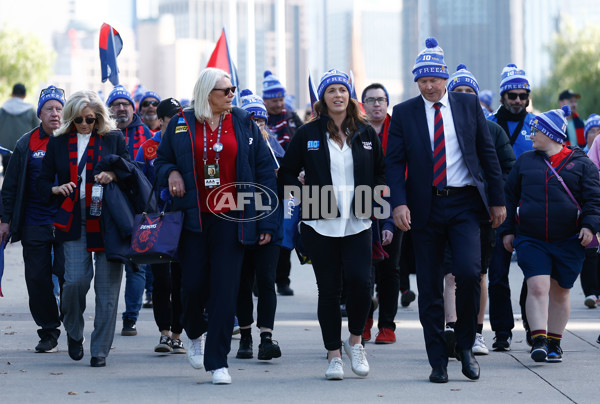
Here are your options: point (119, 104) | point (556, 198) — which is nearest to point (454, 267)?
point (556, 198)

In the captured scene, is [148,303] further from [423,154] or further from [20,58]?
[20,58]

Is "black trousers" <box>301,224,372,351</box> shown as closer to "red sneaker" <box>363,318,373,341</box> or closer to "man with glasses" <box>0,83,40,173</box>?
"red sneaker" <box>363,318,373,341</box>

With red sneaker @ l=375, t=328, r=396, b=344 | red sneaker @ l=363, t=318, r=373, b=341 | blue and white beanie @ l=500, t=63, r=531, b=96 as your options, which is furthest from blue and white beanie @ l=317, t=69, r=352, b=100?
red sneaker @ l=375, t=328, r=396, b=344

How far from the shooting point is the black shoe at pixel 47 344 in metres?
8.51

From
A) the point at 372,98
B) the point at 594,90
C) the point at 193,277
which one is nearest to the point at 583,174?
the point at 372,98

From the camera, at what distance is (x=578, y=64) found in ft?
197

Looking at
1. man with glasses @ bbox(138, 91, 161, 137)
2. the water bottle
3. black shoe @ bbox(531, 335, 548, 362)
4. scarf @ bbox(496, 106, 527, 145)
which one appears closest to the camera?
black shoe @ bbox(531, 335, 548, 362)

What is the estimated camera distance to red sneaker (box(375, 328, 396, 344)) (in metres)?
8.93

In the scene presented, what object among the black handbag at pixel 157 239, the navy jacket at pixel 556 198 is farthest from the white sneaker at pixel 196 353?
the navy jacket at pixel 556 198

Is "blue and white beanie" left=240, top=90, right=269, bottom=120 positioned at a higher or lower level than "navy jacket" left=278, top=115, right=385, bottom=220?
higher

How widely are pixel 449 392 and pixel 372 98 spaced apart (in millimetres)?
3379

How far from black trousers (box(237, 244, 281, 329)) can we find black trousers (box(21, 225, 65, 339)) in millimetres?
1579

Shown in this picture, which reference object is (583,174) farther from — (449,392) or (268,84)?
(268,84)

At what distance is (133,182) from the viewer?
801 cm
